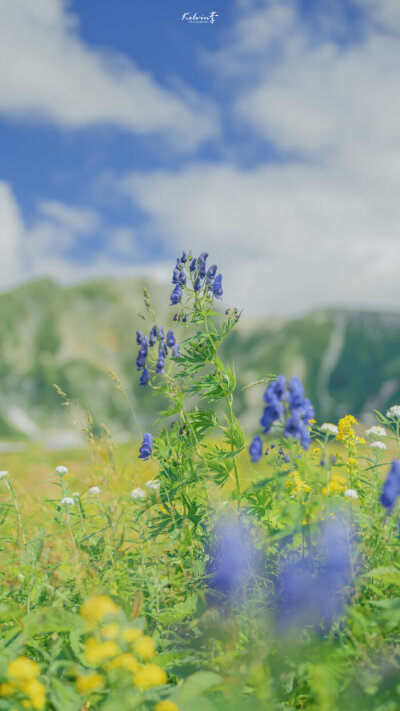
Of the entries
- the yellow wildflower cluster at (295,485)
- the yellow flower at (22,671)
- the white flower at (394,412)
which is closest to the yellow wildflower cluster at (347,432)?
the white flower at (394,412)

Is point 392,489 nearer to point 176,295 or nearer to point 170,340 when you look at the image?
→ point 170,340

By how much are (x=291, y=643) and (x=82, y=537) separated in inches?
100

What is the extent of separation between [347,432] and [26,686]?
3.73 meters

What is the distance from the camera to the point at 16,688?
8.96ft

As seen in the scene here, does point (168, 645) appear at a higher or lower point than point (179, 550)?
lower

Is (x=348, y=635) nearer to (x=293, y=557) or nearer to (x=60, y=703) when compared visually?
(x=293, y=557)

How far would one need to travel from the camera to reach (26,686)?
8.69 feet

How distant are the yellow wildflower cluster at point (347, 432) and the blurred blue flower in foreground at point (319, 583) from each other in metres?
1.89

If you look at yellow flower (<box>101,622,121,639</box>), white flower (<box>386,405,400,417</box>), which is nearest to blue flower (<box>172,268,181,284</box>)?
white flower (<box>386,405,400,417</box>)

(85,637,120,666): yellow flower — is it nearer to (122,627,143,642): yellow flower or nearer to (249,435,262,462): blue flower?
(122,627,143,642): yellow flower

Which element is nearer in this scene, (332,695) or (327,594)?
(332,695)

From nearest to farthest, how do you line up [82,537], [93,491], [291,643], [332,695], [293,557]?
[332,695] → [291,643] → [293,557] → [82,537] → [93,491]

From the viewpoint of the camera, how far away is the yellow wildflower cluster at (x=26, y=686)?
259 centimetres

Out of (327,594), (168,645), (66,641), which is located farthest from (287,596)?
(66,641)
